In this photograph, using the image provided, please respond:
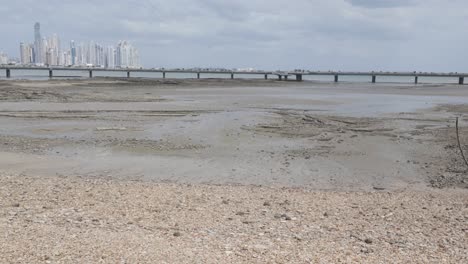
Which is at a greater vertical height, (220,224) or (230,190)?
(220,224)

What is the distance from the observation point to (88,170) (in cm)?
1232

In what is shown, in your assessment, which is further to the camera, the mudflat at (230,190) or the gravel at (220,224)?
the mudflat at (230,190)

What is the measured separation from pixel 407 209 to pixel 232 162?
612 centimetres

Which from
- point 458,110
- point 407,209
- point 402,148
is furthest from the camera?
point 458,110

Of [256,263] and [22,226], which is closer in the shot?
Result: [256,263]

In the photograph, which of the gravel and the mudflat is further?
the mudflat

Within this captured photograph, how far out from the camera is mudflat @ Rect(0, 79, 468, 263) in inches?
235

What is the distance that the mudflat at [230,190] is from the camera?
5980 millimetres

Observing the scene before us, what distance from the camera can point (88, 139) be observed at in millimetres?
16984

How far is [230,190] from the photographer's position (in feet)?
33.1

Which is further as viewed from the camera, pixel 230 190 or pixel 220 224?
pixel 230 190

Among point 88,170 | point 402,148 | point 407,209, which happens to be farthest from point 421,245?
point 402,148

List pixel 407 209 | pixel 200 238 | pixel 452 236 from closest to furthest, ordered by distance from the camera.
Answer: pixel 200 238, pixel 452 236, pixel 407 209

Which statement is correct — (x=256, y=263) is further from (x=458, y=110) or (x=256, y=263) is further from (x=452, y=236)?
(x=458, y=110)
